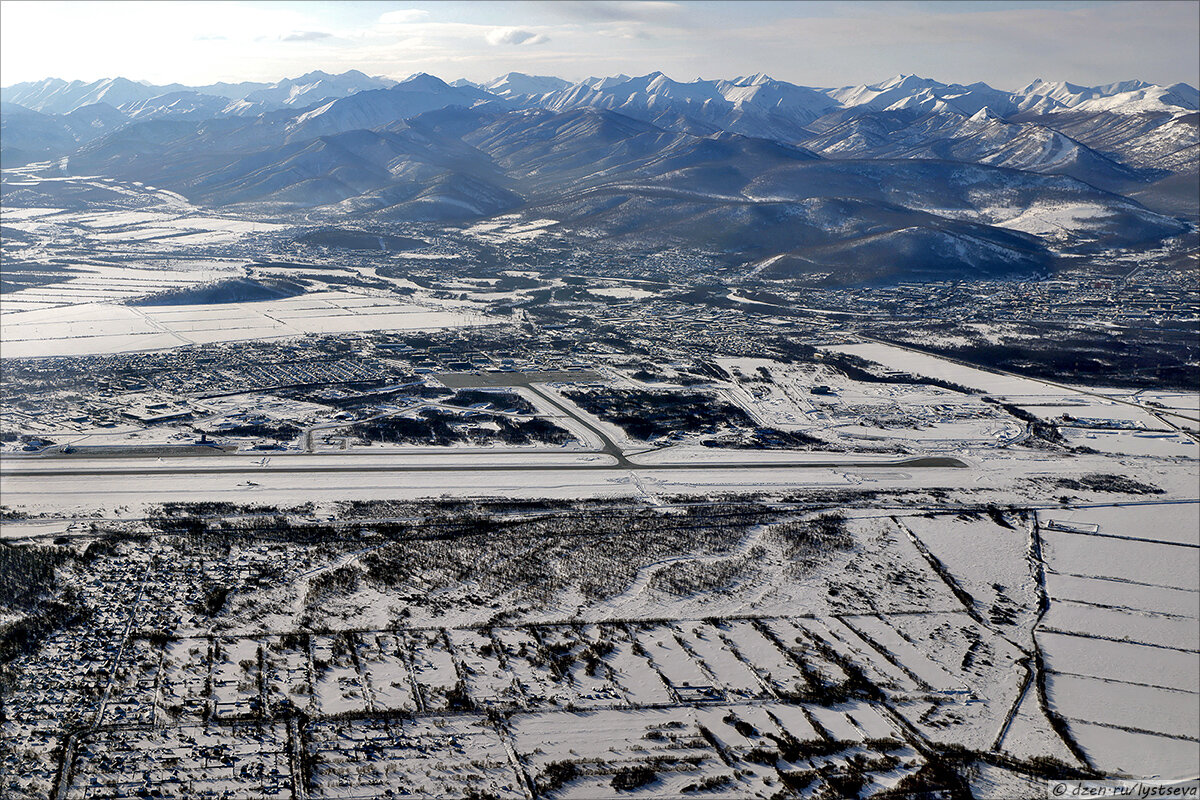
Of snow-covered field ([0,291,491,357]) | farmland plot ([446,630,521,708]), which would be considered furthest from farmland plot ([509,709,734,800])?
snow-covered field ([0,291,491,357])

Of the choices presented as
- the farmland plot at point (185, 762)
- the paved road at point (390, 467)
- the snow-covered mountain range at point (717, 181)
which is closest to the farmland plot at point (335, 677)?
the farmland plot at point (185, 762)

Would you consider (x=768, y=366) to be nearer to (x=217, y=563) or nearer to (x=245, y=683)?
(x=217, y=563)

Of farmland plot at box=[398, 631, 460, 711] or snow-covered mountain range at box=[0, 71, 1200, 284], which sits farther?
snow-covered mountain range at box=[0, 71, 1200, 284]

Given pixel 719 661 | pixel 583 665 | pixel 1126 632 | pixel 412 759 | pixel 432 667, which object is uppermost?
pixel 432 667

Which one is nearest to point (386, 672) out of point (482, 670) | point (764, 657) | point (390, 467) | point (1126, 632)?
point (482, 670)

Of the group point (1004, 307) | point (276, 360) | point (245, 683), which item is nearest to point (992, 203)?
point (1004, 307)

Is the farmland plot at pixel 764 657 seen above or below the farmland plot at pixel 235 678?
below

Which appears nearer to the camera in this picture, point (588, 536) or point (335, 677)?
point (335, 677)

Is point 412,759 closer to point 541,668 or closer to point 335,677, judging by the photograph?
point 335,677

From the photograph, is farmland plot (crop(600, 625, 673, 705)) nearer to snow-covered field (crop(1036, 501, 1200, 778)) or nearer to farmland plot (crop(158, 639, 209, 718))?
farmland plot (crop(158, 639, 209, 718))

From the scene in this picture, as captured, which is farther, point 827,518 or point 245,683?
point 827,518

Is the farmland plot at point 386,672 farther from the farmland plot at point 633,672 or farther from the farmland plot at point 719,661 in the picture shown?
the farmland plot at point 719,661
